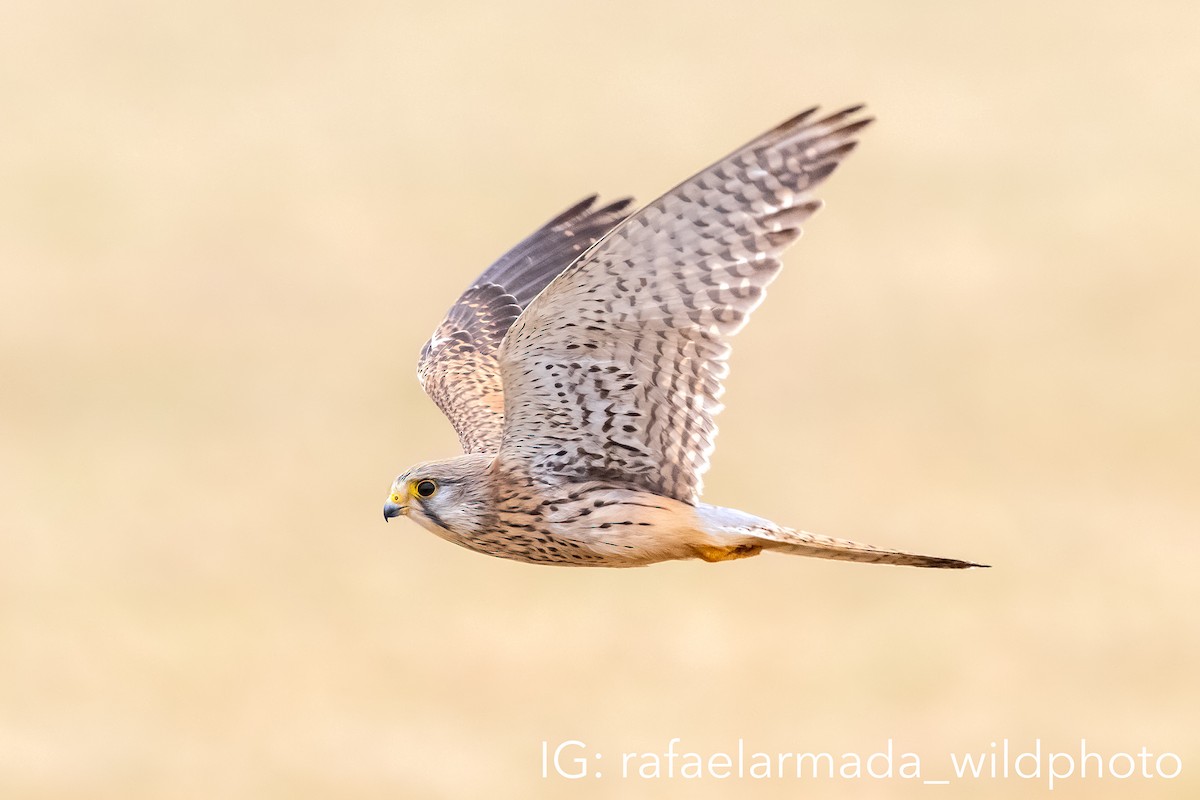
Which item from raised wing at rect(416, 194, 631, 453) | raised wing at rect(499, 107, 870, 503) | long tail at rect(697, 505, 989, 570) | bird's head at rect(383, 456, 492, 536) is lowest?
long tail at rect(697, 505, 989, 570)

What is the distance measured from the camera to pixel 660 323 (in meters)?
5.45

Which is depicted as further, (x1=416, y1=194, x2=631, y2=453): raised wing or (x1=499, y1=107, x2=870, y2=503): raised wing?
(x1=416, y1=194, x2=631, y2=453): raised wing

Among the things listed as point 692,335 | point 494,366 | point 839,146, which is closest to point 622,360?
point 692,335

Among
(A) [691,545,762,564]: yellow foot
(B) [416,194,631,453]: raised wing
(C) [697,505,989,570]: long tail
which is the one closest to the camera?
(C) [697,505,989,570]: long tail

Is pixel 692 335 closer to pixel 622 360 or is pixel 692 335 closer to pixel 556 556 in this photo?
pixel 622 360

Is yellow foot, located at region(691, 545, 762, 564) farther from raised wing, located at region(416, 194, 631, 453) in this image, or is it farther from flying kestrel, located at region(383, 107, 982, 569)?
raised wing, located at region(416, 194, 631, 453)

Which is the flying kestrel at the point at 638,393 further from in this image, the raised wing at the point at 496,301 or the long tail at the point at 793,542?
the raised wing at the point at 496,301

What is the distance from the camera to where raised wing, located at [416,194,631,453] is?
7164mm

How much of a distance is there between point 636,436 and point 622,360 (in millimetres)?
261

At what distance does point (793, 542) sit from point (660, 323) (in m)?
0.74

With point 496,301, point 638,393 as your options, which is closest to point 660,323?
point 638,393

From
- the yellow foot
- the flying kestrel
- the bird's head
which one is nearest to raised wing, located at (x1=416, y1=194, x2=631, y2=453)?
the flying kestrel

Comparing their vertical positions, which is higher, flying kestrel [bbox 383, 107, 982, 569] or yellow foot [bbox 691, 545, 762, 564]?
flying kestrel [bbox 383, 107, 982, 569]

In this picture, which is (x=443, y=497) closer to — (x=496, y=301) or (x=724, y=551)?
(x=724, y=551)
